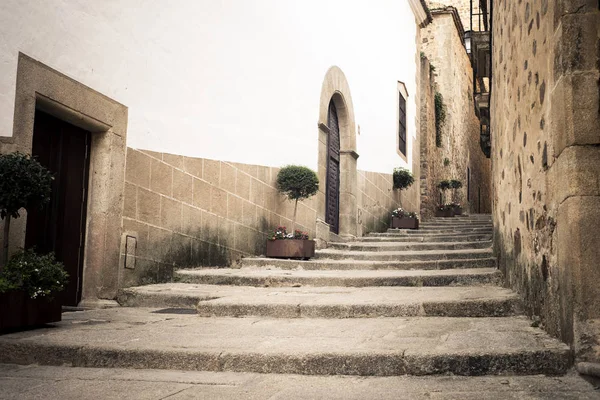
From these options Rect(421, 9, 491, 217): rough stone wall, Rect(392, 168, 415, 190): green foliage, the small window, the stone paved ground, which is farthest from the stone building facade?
Rect(421, 9, 491, 217): rough stone wall

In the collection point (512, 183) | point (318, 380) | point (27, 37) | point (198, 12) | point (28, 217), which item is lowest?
point (318, 380)

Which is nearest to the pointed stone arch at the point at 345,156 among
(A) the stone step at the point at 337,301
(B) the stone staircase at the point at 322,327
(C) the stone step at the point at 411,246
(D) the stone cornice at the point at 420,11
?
(C) the stone step at the point at 411,246

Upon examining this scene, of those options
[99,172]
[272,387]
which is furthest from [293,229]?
[272,387]

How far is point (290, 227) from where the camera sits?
369 inches

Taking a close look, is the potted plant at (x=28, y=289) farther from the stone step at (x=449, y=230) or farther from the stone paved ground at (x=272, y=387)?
the stone step at (x=449, y=230)

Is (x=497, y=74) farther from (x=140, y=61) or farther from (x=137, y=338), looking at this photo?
(x=137, y=338)

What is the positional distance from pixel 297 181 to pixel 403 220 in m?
5.13

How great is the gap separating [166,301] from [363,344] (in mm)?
2794

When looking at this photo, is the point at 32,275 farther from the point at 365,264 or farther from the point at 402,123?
the point at 402,123

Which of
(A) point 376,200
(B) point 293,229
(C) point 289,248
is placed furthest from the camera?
(A) point 376,200

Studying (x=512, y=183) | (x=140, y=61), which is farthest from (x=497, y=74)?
(x=140, y=61)

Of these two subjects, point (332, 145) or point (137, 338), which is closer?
point (137, 338)

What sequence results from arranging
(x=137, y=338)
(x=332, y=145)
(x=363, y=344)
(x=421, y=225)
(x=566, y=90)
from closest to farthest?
(x=566, y=90) < (x=363, y=344) < (x=137, y=338) < (x=332, y=145) < (x=421, y=225)

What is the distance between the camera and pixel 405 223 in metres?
13.2
